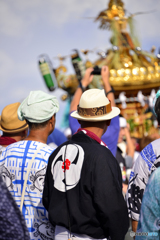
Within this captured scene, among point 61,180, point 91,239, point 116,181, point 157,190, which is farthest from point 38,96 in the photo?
point 157,190

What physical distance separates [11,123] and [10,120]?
3 cm

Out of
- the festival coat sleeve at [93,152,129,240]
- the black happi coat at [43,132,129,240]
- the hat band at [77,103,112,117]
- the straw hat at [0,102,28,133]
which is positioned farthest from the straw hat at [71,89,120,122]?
the straw hat at [0,102,28,133]

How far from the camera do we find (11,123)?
105 inches

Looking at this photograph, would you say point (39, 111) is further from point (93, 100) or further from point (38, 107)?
point (93, 100)

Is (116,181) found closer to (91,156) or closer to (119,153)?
(91,156)

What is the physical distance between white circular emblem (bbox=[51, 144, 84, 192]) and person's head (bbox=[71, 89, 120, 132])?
0.24 m

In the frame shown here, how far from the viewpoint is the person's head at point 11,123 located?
2.67 meters

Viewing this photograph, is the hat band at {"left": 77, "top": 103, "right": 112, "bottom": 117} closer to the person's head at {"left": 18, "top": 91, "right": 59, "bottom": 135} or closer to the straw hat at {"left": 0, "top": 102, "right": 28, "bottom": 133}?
the person's head at {"left": 18, "top": 91, "right": 59, "bottom": 135}

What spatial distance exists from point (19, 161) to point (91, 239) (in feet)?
2.39

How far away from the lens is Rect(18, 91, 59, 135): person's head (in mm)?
2174

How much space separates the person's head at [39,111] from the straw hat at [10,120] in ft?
1.38

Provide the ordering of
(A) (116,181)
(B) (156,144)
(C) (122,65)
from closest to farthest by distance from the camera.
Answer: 1. (A) (116,181)
2. (B) (156,144)
3. (C) (122,65)

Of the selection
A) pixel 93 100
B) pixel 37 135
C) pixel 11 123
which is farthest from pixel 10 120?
pixel 93 100

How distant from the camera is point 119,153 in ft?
12.6
